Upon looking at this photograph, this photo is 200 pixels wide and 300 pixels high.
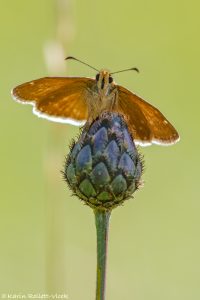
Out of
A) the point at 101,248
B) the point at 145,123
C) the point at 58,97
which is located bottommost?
the point at 101,248

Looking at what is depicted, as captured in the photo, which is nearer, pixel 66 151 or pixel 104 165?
pixel 104 165

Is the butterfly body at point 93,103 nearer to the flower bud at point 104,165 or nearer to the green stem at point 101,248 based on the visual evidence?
the flower bud at point 104,165

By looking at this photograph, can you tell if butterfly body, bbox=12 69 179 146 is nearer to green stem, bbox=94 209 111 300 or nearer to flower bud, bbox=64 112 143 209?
flower bud, bbox=64 112 143 209

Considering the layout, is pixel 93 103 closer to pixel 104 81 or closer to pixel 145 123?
pixel 104 81

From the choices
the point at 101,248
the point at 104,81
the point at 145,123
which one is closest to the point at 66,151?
the point at 145,123

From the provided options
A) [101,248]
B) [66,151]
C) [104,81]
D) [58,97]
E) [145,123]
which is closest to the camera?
[101,248]

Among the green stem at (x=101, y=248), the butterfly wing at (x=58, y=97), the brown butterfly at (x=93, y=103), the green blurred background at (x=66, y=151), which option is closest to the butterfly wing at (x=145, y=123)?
the brown butterfly at (x=93, y=103)

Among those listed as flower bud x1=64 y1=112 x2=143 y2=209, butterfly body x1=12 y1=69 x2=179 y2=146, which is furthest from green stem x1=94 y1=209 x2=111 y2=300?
butterfly body x1=12 y1=69 x2=179 y2=146

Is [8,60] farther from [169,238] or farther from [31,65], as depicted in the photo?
[169,238]
